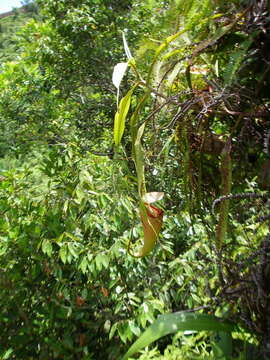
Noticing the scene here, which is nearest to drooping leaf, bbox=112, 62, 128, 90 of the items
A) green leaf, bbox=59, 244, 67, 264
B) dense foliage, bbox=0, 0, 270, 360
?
dense foliage, bbox=0, 0, 270, 360

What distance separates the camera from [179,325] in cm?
61

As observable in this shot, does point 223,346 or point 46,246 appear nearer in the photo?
point 223,346

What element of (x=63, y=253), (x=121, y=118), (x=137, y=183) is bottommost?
→ (x=63, y=253)

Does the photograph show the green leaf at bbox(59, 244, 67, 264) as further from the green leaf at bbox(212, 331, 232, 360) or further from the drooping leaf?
the drooping leaf

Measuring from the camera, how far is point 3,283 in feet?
4.62

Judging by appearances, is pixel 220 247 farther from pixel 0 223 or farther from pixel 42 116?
pixel 42 116

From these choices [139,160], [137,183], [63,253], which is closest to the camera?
[139,160]

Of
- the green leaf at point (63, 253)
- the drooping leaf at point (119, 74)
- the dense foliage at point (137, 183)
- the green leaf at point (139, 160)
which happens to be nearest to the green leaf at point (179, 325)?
the dense foliage at point (137, 183)

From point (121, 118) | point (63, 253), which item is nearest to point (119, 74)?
point (121, 118)

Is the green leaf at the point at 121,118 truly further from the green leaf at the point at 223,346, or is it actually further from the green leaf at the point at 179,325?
the green leaf at the point at 223,346

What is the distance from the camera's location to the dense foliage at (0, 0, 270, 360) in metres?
0.57

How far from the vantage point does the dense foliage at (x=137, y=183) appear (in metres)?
0.57

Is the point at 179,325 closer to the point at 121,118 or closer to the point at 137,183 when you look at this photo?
the point at 137,183

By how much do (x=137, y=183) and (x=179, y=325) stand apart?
263 mm
